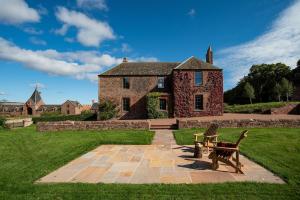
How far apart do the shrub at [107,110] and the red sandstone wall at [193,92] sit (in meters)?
7.37

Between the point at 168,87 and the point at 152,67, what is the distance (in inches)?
146

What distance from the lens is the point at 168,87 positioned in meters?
28.0

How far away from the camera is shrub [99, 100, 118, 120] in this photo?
27.4m

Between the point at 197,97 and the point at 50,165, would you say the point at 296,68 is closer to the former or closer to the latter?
the point at 197,97

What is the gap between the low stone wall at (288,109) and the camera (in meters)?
27.9

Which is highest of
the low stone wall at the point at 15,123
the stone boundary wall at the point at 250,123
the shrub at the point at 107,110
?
the shrub at the point at 107,110

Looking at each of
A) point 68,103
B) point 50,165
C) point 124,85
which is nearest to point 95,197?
point 50,165

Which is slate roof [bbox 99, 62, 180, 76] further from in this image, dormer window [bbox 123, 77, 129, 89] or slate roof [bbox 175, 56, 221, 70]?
slate roof [bbox 175, 56, 221, 70]

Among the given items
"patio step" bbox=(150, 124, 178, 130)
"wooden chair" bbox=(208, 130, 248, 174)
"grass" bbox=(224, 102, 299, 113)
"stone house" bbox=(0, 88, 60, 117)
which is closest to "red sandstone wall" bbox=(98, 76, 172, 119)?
"patio step" bbox=(150, 124, 178, 130)

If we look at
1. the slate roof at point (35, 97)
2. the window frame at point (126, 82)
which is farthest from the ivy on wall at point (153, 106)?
the slate roof at point (35, 97)

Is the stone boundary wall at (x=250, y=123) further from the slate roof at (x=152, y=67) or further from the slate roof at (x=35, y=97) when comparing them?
the slate roof at (x=35, y=97)

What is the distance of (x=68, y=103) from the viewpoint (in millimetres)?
69062

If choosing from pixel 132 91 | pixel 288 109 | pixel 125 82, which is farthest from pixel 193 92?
pixel 288 109

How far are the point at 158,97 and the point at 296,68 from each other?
145 ft
